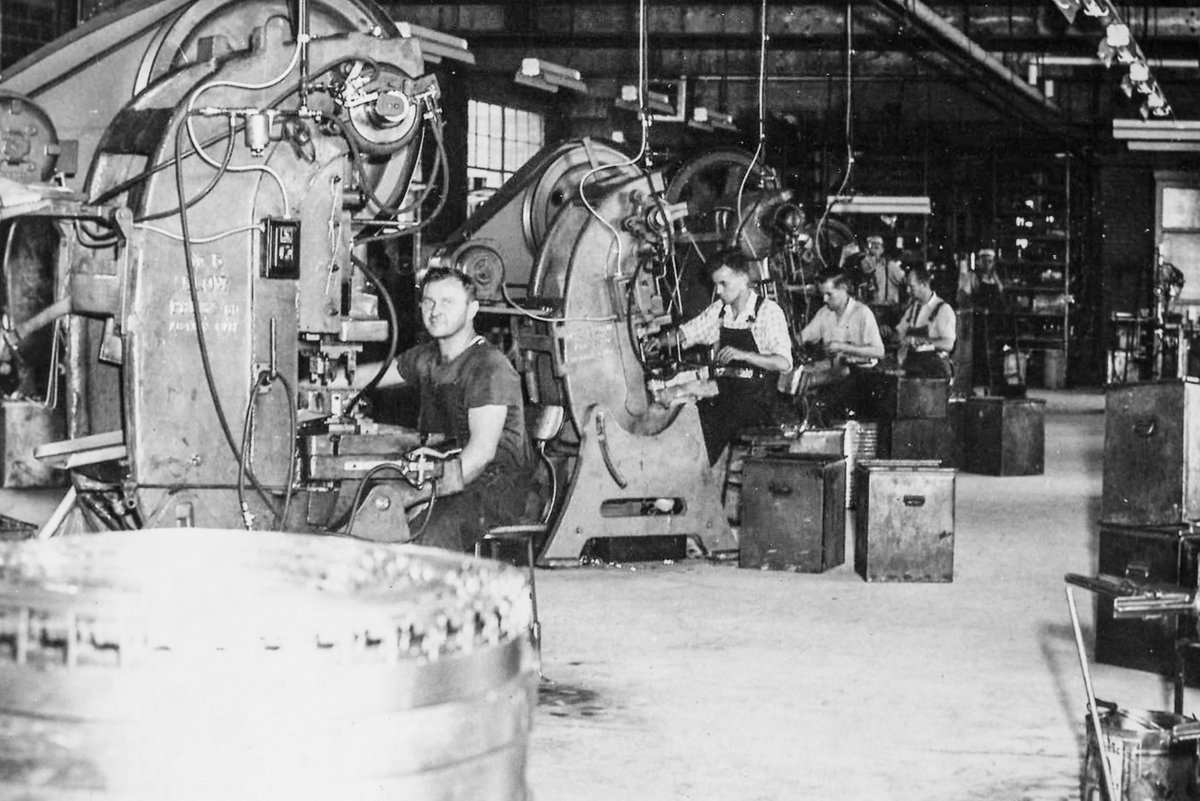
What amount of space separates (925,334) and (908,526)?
16.2 feet

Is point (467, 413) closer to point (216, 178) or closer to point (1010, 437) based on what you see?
point (216, 178)

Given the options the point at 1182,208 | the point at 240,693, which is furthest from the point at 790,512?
the point at 1182,208

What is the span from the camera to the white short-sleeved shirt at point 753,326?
8031 millimetres

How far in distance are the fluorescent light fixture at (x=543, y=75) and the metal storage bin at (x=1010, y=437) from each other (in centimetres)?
495

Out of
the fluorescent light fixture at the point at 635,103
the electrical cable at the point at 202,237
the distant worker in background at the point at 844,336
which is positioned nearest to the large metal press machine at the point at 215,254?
the electrical cable at the point at 202,237

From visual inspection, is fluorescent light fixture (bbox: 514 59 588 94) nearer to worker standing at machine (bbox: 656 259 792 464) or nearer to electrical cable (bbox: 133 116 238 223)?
worker standing at machine (bbox: 656 259 792 464)

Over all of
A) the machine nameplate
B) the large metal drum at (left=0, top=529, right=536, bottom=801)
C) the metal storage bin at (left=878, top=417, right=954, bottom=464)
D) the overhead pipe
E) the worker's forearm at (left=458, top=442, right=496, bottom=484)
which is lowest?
the metal storage bin at (left=878, top=417, right=954, bottom=464)

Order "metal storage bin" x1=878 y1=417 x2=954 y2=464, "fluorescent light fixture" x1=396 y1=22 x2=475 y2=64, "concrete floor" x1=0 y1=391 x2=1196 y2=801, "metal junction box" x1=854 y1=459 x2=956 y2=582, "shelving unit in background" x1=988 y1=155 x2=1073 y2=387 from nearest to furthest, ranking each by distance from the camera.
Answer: "concrete floor" x1=0 y1=391 x2=1196 y2=801 < "fluorescent light fixture" x1=396 y1=22 x2=475 y2=64 < "metal junction box" x1=854 y1=459 x2=956 y2=582 < "metal storage bin" x1=878 y1=417 x2=954 y2=464 < "shelving unit in background" x1=988 y1=155 x2=1073 y2=387

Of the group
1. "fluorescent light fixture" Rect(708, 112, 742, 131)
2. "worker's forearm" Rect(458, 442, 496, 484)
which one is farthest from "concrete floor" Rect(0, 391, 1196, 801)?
"fluorescent light fixture" Rect(708, 112, 742, 131)

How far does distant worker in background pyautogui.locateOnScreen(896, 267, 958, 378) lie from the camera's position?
1107 centimetres

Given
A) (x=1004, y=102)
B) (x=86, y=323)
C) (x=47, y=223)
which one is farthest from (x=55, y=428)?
(x=1004, y=102)

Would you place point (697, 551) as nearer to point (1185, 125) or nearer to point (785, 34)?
point (1185, 125)

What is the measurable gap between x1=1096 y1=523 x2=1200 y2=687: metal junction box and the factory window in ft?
42.4

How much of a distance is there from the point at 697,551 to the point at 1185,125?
32.6 feet
